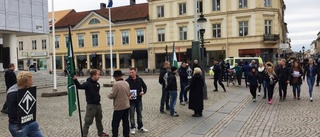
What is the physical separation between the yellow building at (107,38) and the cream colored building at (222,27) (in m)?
2.13

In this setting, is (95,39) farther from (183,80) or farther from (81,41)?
(183,80)

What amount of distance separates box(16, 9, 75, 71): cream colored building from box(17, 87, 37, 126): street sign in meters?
51.2

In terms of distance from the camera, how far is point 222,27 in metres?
40.2

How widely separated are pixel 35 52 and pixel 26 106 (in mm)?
54191

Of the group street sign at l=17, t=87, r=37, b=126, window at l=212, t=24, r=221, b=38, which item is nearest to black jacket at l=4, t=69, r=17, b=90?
street sign at l=17, t=87, r=37, b=126

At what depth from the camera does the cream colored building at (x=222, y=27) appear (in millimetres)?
38125

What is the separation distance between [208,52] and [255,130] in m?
33.8

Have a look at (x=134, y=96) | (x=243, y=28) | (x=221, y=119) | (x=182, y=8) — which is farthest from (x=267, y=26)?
(x=134, y=96)

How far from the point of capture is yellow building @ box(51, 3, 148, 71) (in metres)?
46.2

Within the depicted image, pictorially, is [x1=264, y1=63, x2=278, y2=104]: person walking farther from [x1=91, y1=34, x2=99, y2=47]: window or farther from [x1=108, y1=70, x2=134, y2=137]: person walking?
[x1=91, y1=34, x2=99, y2=47]: window

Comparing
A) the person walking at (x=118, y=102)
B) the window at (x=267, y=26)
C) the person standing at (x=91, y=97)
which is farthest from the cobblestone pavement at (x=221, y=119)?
the window at (x=267, y=26)

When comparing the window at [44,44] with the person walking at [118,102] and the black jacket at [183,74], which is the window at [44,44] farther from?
the person walking at [118,102]

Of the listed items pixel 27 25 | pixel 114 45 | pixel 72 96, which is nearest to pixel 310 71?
pixel 72 96

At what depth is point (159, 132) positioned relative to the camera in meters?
8.00
